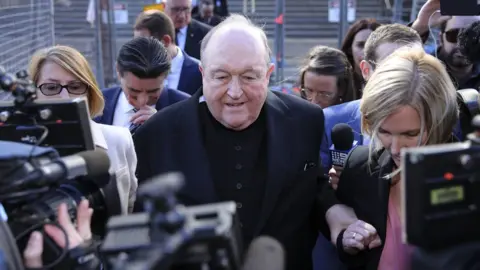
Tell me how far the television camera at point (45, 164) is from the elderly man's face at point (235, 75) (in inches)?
19.4

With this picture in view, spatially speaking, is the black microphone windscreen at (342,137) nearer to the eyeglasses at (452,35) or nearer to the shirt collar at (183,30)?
the eyeglasses at (452,35)

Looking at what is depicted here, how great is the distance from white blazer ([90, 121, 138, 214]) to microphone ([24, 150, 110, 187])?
0.63 metres

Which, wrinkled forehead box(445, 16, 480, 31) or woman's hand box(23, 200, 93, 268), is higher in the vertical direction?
wrinkled forehead box(445, 16, 480, 31)

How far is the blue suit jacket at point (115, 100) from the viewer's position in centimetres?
397

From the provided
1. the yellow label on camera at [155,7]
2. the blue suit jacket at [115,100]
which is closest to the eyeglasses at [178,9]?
the yellow label on camera at [155,7]

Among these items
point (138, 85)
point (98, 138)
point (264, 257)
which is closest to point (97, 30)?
point (138, 85)

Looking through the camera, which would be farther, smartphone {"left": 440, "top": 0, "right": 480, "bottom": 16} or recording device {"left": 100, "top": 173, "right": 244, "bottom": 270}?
smartphone {"left": 440, "top": 0, "right": 480, "bottom": 16}

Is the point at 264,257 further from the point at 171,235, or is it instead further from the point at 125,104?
the point at 125,104

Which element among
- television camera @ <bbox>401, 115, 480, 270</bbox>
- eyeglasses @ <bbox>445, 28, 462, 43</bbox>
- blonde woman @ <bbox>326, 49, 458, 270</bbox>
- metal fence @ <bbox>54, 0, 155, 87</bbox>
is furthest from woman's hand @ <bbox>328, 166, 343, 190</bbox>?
metal fence @ <bbox>54, 0, 155, 87</bbox>

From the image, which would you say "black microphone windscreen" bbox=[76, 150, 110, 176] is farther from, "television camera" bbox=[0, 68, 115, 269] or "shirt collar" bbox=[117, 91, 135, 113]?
"shirt collar" bbox=[117, 91, 135, 113]

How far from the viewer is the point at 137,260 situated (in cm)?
135

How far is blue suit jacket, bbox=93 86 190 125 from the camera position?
3971 millimetres

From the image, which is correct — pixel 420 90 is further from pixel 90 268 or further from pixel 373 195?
pixel 90 268

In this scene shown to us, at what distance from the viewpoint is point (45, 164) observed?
1843 millimetres
